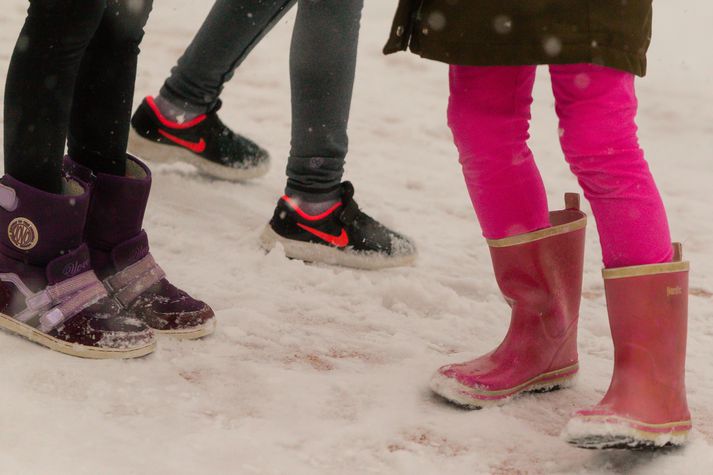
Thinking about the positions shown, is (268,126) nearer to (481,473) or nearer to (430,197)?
(430,197)

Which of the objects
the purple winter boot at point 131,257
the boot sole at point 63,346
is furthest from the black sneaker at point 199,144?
the boot sole at point 63,346

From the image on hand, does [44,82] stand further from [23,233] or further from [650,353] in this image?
[650,353]

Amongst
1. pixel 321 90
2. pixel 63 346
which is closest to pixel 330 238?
pixel 321 90

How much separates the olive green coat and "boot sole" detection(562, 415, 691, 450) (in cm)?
61

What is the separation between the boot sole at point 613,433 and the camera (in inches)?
63.9

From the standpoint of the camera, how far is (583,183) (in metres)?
1.79

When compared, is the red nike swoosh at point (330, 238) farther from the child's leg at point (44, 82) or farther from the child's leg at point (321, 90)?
the child's leg at point (44, 82)

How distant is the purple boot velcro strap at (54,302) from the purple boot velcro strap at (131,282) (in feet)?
0.47

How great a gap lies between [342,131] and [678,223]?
4.47 ft

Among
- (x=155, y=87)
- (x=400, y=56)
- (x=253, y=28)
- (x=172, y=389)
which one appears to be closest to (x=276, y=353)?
(x=172, y=389)

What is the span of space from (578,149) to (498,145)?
0.64 ft

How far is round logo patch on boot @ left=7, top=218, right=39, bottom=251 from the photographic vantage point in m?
1.94

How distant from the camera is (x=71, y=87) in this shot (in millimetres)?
1912

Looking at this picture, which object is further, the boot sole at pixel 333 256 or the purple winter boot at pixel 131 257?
the boot sole at pixel 333 256
